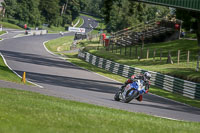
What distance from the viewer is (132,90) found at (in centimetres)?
1788

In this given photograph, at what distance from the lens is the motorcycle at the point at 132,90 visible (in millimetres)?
17672

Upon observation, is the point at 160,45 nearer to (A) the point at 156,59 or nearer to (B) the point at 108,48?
(B) the point at 108,48

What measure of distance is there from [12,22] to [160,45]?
71156mm

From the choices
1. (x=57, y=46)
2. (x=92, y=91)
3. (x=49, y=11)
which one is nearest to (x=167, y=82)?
(x=92, y=91)

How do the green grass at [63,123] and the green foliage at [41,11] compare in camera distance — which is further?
the green foliage at [41,11]

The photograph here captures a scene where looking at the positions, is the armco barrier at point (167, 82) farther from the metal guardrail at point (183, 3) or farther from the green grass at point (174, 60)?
the metal guardrail at point (183, 3)

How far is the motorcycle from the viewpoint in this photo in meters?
17.7

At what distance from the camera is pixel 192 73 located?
103ft

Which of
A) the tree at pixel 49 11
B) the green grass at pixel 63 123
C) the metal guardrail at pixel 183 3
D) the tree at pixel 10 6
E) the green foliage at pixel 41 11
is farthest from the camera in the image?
the tree at pixel 49 11

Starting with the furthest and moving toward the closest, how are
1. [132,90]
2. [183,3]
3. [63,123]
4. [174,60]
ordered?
[174,60] < [183,3] < [132,90] < [63,123]

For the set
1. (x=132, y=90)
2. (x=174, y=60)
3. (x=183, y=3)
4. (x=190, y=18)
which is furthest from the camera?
(x=190, y=18)

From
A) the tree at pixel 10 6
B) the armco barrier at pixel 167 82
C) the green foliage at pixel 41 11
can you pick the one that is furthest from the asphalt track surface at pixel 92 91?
the green foliage at pixel 41 11

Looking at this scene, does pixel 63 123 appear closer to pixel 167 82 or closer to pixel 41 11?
pixel 167 82

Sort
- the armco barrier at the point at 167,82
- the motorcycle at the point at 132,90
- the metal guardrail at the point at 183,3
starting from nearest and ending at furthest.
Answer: the motorcycle at the point at 132,90 < the armco barrier at the point at 167,82 < the metal guardrail at the point at 183,3
